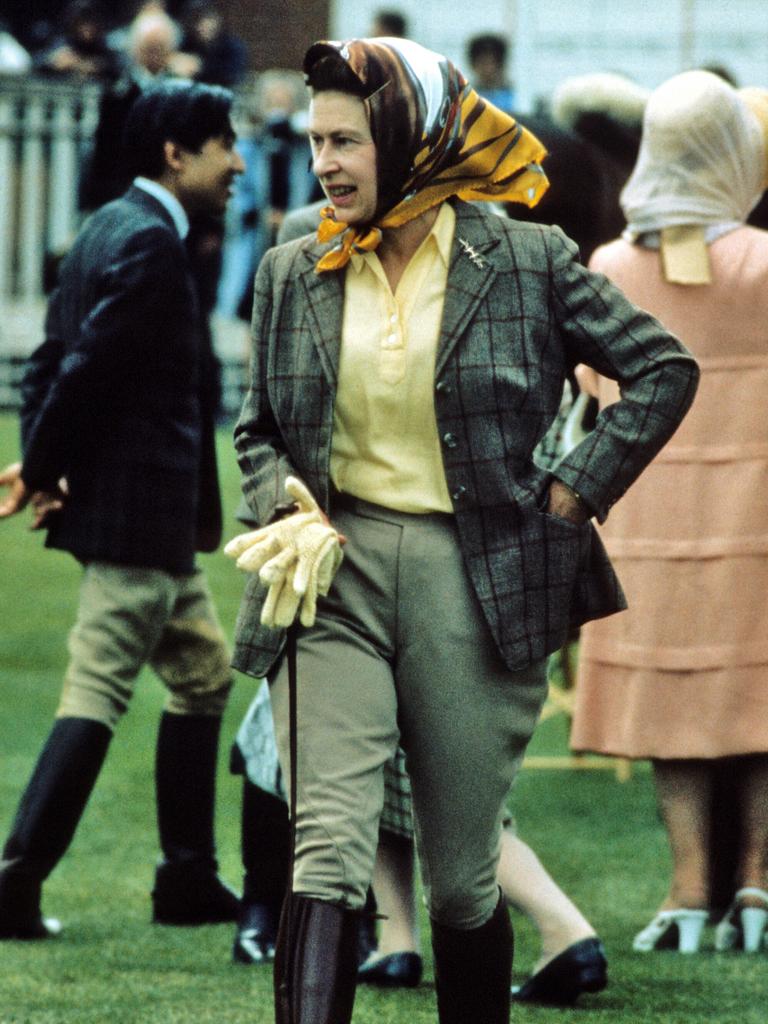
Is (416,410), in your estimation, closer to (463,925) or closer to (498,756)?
(498,756)

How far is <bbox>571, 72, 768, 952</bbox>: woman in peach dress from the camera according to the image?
5383 mm

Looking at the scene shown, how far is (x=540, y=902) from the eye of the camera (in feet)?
16.1

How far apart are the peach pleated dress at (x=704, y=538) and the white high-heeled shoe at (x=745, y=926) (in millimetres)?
363

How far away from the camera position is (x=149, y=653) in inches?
219

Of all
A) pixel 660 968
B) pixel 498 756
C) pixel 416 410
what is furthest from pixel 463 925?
pixel 660 968

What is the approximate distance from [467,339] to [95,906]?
2.69 meters

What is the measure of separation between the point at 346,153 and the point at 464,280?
0.96 ft

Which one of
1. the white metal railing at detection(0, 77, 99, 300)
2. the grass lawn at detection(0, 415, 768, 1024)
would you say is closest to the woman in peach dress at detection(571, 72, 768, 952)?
the grass lawn at detection(0, 415, 768, 1024)

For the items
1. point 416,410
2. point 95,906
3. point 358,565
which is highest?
point 416,410

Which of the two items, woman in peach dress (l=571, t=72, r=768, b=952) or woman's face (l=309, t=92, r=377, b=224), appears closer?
woman's face (l=309, t=92, r=377, b=224)

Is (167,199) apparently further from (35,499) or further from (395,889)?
(395,889)

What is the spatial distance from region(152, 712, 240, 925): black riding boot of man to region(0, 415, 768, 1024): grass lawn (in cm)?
11

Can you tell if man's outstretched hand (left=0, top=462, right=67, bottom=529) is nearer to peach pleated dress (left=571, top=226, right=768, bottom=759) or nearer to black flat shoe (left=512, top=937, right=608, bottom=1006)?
peach pleated dress (left=571, top=226, right=768, bottom=759)

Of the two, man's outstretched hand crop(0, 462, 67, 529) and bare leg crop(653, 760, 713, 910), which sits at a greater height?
man's outstretched hand crop(0, 462, 67, 529)
